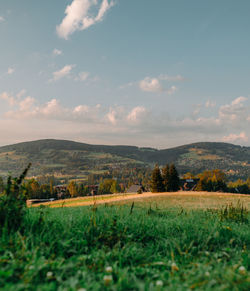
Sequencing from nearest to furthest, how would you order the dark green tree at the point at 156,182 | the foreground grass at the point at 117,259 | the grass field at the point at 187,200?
1. the foreground grass at the point at 117,259
2. the grass field at the point at 187,200
3. the dark green tree at the point at 156,182

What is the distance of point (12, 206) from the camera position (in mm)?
4051

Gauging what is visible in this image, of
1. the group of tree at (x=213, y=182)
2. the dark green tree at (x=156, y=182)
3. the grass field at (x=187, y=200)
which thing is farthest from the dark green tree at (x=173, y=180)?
the grass field at (x=187, y=200)

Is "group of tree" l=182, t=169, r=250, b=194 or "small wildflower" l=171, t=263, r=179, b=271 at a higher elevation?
"small wildflower" l=171, t=263, r=179, b=271

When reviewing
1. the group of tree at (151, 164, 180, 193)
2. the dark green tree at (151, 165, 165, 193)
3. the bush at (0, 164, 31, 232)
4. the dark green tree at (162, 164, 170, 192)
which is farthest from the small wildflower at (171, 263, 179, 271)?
the dark green tree at (162, 164, 170, 192)

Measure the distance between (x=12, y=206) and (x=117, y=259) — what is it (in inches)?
87.9

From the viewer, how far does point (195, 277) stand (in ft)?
8.45

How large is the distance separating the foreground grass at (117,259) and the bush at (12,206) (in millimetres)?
218

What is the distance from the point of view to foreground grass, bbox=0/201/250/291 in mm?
2473

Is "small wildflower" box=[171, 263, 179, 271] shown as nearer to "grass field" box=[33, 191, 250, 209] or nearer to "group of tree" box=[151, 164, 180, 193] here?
"grass field" box=[33, 191, 250, 209]

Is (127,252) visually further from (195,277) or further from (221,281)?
(221,281)

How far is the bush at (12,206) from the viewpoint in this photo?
398 cm

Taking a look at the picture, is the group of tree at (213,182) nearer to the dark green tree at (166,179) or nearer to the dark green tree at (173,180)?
the dark green tree at (173,180)

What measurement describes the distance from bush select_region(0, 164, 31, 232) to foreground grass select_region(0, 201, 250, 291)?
0.71 ft

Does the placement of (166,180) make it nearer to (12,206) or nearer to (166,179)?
(166,179)
